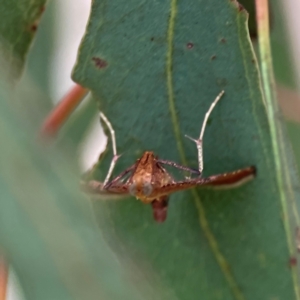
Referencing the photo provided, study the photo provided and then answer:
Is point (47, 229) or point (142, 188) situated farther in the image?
point (142, 188)

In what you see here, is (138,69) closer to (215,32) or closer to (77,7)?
(215,32)

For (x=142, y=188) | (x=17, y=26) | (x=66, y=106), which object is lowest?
(x=142, y=188)

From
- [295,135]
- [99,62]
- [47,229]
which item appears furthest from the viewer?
[295,135]

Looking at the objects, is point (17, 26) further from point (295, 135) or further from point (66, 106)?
point (295, 135)

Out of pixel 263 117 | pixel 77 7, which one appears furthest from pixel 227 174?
pixel 77 7

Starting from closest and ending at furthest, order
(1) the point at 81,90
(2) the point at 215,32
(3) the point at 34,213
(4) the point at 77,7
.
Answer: (3) the point at 34,213
(2) the point at 215,32
(1) the point at 81,90
(4) the point at 77,7

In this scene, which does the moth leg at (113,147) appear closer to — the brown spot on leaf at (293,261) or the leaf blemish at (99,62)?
the leaf blemish at (99,62)

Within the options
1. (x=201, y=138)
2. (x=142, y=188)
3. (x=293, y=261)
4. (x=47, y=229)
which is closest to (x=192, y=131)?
(x=201, y=138)

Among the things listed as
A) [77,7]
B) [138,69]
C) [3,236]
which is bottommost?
[3,236]
